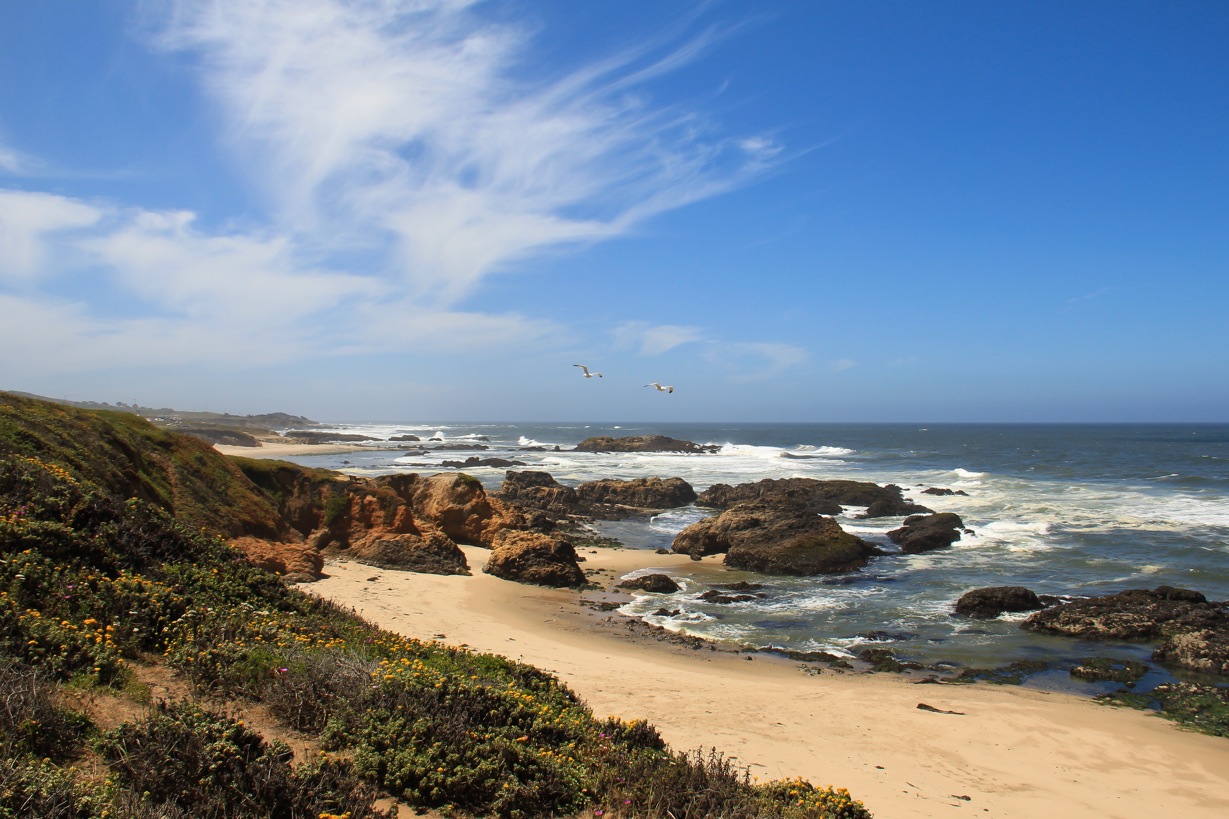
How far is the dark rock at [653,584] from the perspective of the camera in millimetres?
18734

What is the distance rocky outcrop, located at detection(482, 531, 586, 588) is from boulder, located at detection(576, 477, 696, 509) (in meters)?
17.5

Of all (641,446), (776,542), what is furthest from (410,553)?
(641,446)

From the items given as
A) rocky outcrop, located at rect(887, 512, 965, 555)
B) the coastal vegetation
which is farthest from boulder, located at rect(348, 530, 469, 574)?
rocky outcrop, located at rect(887, 512, 965, 555)

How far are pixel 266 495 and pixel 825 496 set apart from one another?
27176 mm

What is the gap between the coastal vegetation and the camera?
4023 mm

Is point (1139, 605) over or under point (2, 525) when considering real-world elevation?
under

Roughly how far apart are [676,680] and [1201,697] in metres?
8.60

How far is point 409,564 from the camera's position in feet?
59.6

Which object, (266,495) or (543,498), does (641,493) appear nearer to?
(543,498)

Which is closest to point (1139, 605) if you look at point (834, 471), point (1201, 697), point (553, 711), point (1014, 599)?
point (1014, 599)

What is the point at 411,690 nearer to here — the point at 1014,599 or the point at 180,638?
the point at 180,638

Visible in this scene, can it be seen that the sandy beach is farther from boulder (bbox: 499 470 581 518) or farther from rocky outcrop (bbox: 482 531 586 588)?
rocky outcrop (bbox: 482 531 586 588)

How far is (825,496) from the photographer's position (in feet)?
120

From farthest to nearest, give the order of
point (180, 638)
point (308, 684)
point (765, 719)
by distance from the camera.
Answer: point (765, 719) → point (180, 638) → point (308, 684)
